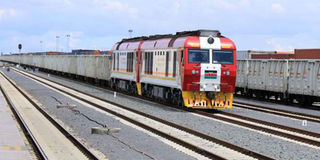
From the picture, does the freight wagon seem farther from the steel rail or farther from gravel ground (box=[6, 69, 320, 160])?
the steel rail

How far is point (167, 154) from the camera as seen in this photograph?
43.7 feet

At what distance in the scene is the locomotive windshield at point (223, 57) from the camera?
2425cm

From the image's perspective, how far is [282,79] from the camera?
3403cm

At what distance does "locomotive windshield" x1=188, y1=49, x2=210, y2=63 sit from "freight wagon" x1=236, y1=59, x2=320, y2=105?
29.2 feet

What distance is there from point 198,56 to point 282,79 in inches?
460

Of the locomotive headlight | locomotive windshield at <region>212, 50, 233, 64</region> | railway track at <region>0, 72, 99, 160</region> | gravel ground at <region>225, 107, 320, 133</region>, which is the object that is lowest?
gravel ground at <region>225, 107, 320, 133</region>

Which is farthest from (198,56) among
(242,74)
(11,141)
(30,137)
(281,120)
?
(242,74)

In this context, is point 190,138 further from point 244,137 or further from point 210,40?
point 210,40

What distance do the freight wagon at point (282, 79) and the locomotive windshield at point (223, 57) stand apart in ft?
25.6

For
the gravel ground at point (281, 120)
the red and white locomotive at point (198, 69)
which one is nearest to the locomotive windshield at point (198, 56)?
the red and white locomotive at point (198, 69)

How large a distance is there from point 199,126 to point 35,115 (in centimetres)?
771

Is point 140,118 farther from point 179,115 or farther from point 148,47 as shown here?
point 148,47

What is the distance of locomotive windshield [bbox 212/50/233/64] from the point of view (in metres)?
24.2

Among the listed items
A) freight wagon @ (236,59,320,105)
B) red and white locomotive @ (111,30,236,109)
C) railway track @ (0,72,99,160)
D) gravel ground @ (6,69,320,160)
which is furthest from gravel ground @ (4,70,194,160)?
freight wagon @ (236,59,320,105)
